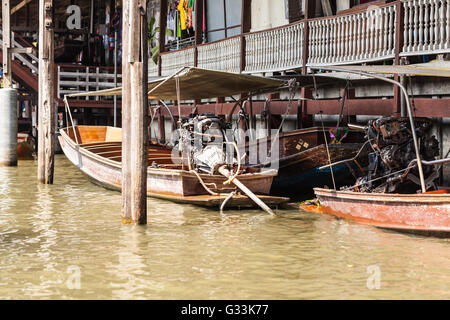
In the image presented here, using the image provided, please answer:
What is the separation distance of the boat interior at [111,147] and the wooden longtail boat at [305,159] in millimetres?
2070

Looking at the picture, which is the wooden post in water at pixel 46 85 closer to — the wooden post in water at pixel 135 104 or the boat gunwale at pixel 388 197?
the wooden post in water at pixel 135 104

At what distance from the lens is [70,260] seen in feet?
25.9

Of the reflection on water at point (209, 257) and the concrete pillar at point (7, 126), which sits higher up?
the concrete pillar at point (7, 126)

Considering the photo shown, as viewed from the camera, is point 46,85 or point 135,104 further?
point 46,85

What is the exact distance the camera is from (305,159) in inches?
514

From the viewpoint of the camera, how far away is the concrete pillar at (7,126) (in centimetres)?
1895

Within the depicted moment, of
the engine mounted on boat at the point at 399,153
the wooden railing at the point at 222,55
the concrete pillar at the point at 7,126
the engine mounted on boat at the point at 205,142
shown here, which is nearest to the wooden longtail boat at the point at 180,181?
the engine mounted on boat at the point at 205,142

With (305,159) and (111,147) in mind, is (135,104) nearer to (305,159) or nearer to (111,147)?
(305,159)

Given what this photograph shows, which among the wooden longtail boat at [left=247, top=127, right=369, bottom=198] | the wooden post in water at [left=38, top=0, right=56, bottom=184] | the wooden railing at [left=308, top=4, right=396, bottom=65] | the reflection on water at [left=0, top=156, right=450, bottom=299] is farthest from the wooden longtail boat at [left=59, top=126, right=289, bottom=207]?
the wooden railing at [left=308, top=4, right=396, bottom=65]

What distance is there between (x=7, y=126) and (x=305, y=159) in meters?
9.53

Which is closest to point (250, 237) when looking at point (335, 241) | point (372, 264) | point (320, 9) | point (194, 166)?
point (335, 241)

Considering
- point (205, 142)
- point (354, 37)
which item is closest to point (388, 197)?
point (205, 142)

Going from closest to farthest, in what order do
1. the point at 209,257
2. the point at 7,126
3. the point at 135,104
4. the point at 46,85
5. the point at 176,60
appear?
the point at 209,257 < the point at 135,104 < the point at 46,85 < the point at 7,126 < the point at 176,60
